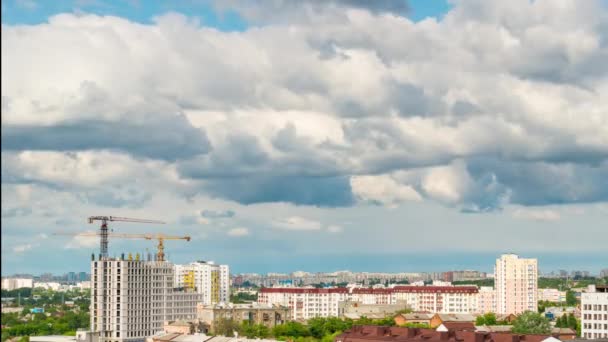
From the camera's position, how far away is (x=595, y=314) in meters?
103

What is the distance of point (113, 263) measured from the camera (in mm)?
128375

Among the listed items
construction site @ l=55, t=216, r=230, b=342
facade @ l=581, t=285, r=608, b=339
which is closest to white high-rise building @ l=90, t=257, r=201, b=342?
construction site @ l=55, t=216, r=230, b=342

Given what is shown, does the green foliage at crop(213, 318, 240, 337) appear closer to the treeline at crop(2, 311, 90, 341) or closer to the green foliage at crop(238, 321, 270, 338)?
the green foliage at crop(238, 321, 270, 338)

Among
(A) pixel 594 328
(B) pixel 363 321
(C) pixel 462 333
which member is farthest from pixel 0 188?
(B) pixel 363 321

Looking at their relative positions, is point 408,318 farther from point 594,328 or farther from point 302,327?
point 594,328

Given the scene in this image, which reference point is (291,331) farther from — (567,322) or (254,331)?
(567,322)

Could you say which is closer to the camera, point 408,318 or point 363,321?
point 363,321

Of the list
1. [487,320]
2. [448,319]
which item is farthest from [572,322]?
[487,320]

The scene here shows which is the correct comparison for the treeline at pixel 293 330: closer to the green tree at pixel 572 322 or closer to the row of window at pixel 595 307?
the green tree at pixel 572 322

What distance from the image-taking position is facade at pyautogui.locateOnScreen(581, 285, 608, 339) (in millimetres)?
101812

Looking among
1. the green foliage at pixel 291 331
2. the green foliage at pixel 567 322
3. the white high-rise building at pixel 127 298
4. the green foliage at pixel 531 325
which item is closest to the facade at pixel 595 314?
the green foliage at pixel 531 325

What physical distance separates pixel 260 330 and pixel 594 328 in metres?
49.6

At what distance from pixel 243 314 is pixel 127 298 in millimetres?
36047

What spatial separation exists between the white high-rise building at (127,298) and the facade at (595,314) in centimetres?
5336
